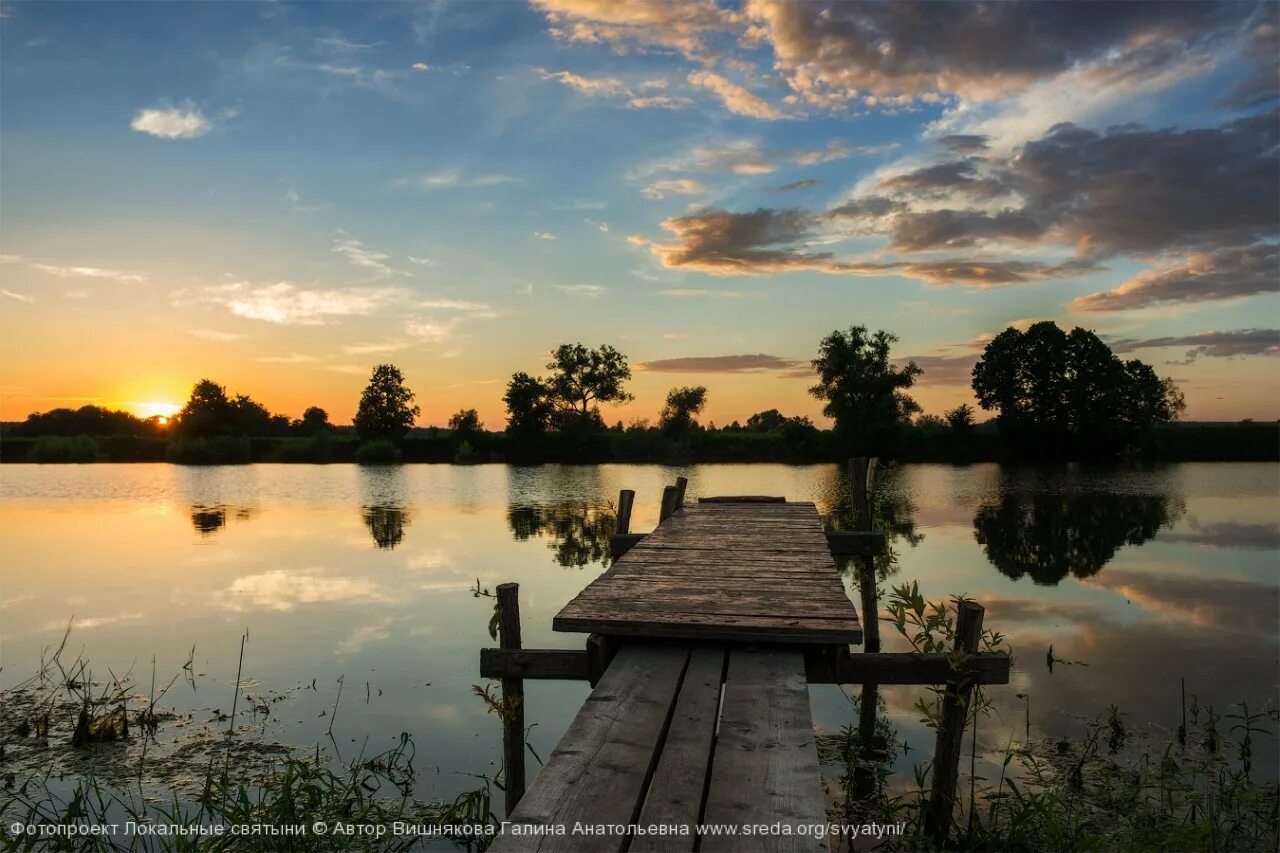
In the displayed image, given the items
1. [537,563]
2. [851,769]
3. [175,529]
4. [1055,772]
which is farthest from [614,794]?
[175,529]

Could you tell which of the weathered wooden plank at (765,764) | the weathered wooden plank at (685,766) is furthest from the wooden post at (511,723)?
the weathered wooden plank at (765,764)

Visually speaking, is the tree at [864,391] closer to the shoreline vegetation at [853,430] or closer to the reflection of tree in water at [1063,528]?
the shoreline vegetation at [853,430]

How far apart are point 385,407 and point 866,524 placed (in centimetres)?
8780

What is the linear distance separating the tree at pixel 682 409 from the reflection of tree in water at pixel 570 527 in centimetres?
3995

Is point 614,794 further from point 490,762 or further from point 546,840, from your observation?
point 490,762

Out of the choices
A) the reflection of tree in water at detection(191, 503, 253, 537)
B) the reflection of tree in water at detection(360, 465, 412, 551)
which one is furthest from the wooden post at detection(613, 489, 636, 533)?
the reflection of tree in water at detection(191, 503, 253, 537)

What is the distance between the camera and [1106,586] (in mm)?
16469

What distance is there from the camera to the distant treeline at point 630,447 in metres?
66.6

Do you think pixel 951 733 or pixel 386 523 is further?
pixel 386 523

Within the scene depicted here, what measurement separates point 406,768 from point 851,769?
441cm

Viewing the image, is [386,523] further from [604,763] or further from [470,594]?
[604,763]

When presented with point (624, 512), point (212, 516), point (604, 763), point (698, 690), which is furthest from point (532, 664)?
point (212, 516)

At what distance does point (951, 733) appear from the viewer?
19.2 ft

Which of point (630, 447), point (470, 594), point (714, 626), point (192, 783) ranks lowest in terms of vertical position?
point (192, 783)
